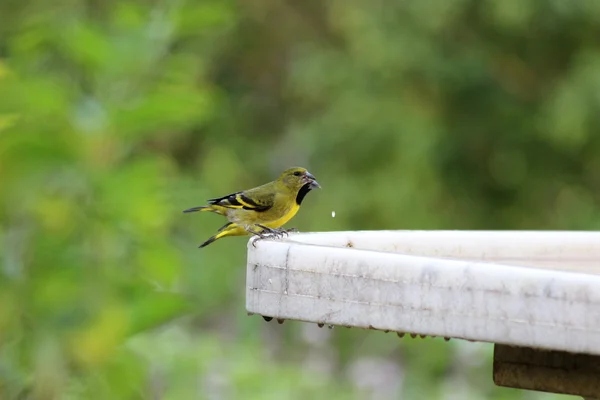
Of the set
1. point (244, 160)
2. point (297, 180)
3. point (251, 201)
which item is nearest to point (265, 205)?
point (251, 201)

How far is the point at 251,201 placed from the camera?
4707mm

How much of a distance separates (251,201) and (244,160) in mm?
6903

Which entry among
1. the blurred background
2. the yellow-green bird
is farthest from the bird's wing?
the blurred background

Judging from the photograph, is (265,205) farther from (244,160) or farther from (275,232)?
(244,160)

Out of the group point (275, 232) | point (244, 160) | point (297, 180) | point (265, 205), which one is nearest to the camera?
point (275, 232)

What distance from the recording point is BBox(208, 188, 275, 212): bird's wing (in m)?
4.68

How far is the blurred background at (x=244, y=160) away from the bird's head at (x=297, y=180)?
1.63 ft

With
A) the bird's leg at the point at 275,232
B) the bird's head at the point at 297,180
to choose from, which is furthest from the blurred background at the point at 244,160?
the bird's head at the point at 297,180

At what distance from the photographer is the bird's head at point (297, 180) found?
15.8 ft

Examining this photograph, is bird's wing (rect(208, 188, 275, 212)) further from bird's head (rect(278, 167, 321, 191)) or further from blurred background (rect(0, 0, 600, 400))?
blurred background (rect(0, 0, 600, 400))

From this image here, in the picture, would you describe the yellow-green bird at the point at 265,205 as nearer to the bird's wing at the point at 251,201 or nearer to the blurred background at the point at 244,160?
the bird's wing at the point at 251,201

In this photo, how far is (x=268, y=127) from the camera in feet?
42.3

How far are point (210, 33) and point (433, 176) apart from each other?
4046 millimetres

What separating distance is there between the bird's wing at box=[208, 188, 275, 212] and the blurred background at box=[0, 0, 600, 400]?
0.26 metres
